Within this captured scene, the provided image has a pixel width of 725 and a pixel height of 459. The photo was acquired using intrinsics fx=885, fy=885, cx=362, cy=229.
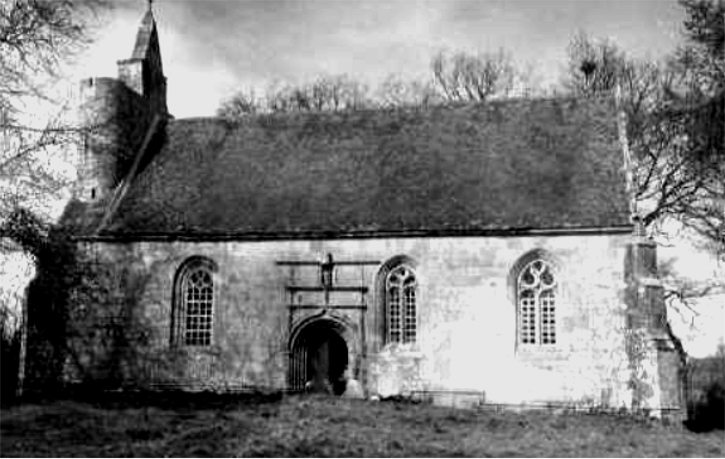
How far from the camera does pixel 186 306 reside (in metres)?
29.7

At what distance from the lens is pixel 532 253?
27797 mm

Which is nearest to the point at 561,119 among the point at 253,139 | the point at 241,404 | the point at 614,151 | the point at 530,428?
the point at 614,151

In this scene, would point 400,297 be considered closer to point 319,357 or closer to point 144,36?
point 319,357

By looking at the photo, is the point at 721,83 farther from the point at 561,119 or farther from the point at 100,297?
the point at 100,297

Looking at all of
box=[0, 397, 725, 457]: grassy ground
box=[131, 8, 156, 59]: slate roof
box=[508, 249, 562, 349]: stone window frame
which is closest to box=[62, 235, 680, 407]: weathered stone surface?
box=[508, 249, 562, 349]: stone window frame

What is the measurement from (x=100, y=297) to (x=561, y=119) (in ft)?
56.0

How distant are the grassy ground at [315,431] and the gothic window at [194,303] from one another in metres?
4.57

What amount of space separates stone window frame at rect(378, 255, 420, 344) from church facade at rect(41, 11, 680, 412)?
0.07m

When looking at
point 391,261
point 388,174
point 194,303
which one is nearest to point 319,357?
point 391,261

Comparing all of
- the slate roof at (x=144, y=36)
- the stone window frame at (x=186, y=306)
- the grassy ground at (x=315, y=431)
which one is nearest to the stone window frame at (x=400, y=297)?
the grassy ground at (x=315, y=431)

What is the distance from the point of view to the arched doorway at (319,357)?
28.7 meters

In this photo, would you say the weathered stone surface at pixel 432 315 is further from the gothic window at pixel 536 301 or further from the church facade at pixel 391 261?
the gothic window at pixel 536 301

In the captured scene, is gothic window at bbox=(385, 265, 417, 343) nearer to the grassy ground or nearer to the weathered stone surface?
the weathered stone surface

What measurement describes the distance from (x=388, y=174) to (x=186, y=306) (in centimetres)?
819
